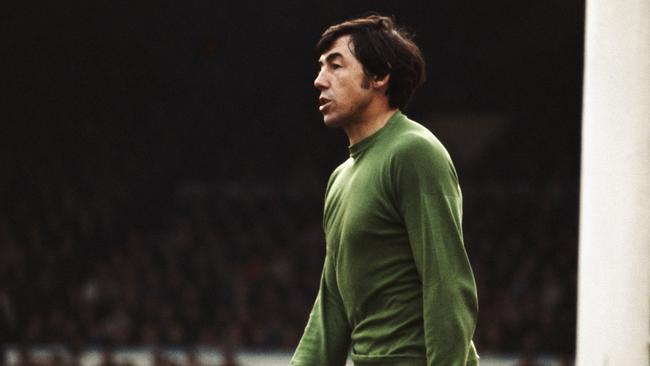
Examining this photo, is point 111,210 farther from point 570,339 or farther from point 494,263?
point 570,339

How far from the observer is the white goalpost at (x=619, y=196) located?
331 centimetres

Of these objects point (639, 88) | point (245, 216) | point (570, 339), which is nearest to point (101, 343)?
point (245, 216)

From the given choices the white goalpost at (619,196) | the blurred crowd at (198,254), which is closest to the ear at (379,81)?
the white goalpost at (619,196)

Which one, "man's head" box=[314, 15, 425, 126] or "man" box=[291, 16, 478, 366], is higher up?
"man's head" box=[314, 15, 425, 126]

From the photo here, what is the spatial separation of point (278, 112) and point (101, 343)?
4.05m

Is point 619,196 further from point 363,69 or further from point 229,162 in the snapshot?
point 229,162

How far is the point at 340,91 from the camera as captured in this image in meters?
2.97

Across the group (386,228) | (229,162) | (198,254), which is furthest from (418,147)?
(229,162)

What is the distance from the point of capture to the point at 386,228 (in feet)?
9.27

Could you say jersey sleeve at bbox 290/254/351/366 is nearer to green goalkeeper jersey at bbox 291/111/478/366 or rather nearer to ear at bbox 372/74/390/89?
green goalkeeper jersey at bbox 291/111/478/366

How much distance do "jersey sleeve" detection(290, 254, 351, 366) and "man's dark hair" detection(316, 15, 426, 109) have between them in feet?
1.68

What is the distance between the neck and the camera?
2.99m

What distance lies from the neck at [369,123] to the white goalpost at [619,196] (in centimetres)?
75

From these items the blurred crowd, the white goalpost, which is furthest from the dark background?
the white goalpost
